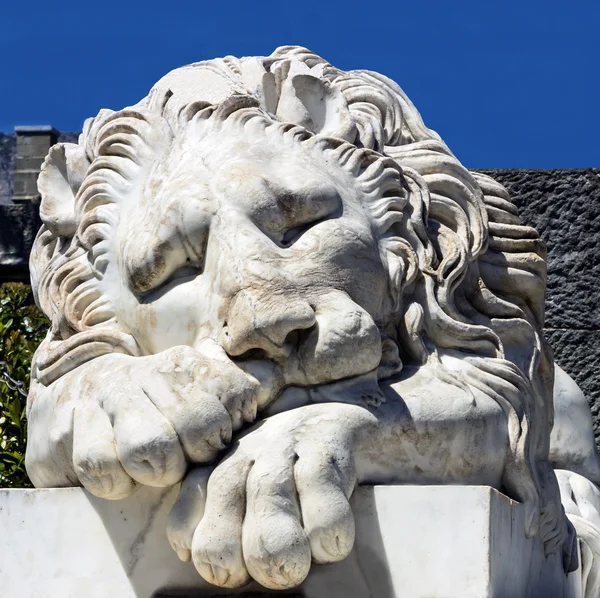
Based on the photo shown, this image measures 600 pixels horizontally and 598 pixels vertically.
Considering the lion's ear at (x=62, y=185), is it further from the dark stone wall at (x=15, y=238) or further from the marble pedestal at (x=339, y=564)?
the dark stone wall at (x=15, y=238)

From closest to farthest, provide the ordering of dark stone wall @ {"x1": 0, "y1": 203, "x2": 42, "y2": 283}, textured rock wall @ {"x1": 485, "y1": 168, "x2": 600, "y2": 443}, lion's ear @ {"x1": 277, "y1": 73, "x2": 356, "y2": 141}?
1. lion's ear @ {"x1": 277, "y1": 73, "x2": 356, "y2": 141}
2. textured rock wall @ {"x1": 485, "y1": 168, "x2": 600, "y2": 443}
3. dark stone wall @ {"x1": 0, "y1": 203, "x2": 42, "y2": 283}

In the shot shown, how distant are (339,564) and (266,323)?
56 cm

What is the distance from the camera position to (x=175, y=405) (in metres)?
2.99

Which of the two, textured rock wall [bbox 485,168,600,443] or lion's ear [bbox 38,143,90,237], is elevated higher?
textured rock wall [bbox 485,168,600,443]

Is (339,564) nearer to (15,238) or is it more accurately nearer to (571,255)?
(571,255)

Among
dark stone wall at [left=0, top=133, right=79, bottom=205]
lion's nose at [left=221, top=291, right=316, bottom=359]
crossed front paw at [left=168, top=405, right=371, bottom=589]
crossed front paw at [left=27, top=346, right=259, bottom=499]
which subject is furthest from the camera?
dark stone wall at [left=0, top=133, right=79, bottom=205]

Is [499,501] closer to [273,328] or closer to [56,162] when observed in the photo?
[273,328]

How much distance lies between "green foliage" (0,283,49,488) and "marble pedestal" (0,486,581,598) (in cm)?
233

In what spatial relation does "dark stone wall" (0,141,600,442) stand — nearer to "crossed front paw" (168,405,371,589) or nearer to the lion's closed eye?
the lion's closed eye

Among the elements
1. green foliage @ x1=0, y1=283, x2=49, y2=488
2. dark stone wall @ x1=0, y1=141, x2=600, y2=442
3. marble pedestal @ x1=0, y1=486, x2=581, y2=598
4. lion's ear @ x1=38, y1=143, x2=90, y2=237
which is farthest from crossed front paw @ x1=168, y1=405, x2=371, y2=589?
dark stone wall @ x1=0, y1=141, x2=600, y2=442

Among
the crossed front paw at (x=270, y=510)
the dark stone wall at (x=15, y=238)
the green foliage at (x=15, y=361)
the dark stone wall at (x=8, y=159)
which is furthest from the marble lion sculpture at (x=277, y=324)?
the dark stone wall at (x=8, y=159)

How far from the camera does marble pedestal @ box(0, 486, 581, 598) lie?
3.06 m

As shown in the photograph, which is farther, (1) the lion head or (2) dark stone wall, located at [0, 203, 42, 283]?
(2) dark stone wall, located at [0, 203, 42, 283]

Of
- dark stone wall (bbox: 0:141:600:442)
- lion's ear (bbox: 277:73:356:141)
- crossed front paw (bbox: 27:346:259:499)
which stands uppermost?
dark stone wall (bbox: 0:141:600:442)
